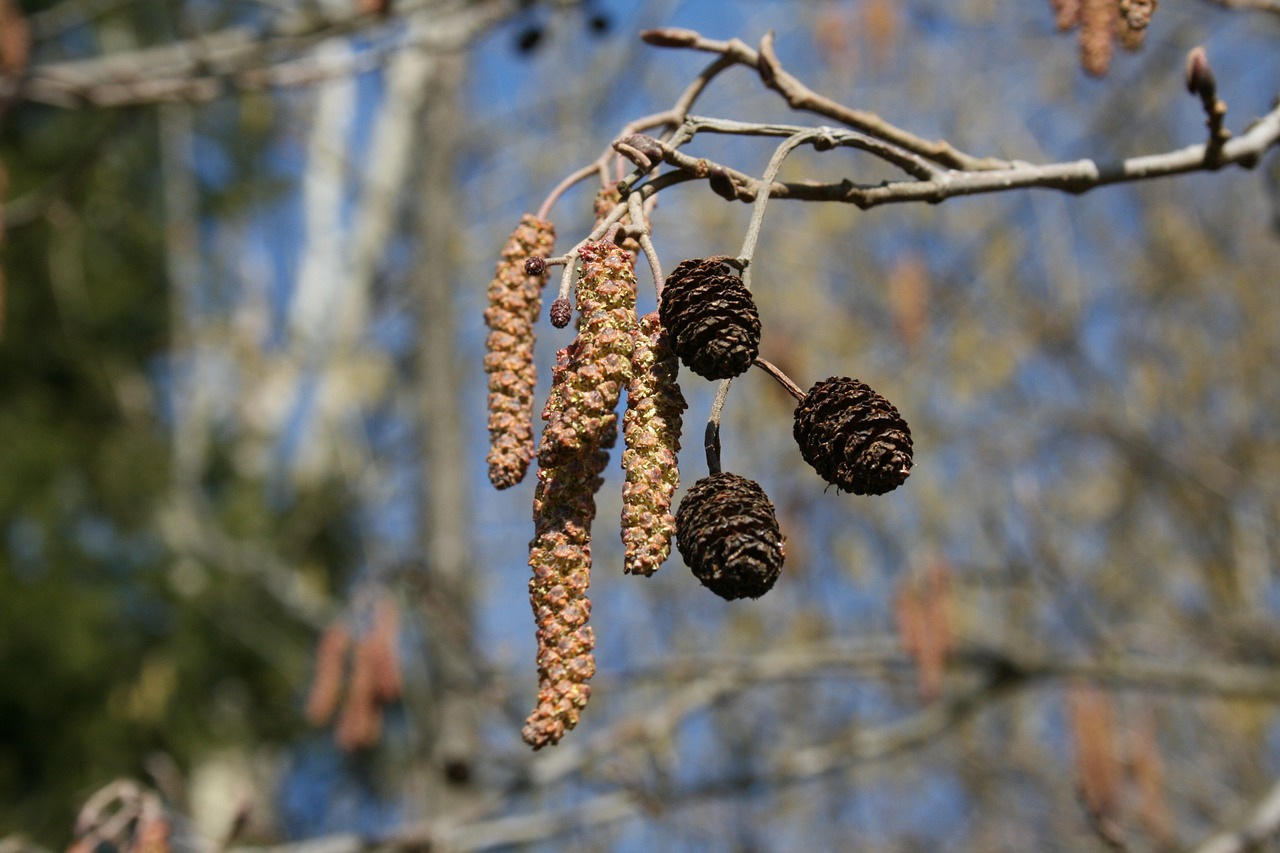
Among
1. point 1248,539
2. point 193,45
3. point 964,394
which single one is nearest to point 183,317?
point 964,394

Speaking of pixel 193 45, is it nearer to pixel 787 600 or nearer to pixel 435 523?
pixel 435 523

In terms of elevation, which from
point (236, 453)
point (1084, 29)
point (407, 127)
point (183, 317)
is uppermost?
point (407, 127)

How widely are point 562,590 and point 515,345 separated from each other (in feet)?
1.24

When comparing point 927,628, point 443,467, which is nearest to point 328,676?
point 443,467

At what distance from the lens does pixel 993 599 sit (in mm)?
8398

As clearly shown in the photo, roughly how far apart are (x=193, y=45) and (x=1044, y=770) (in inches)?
285

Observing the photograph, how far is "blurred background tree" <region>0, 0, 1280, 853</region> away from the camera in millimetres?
4410

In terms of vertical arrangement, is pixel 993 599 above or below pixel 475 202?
below

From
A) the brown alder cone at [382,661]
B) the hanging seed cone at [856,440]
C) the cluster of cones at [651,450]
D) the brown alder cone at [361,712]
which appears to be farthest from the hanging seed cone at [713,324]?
the brown alder cone at [382,661]

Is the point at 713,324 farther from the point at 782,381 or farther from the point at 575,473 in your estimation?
the point at 575,473

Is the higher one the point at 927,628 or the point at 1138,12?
the point at 1138,12

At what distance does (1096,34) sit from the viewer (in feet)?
7.56

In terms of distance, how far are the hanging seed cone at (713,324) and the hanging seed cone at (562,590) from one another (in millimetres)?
158

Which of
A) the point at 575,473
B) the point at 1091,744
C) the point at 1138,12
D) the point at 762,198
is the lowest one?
the point at 1091,744
